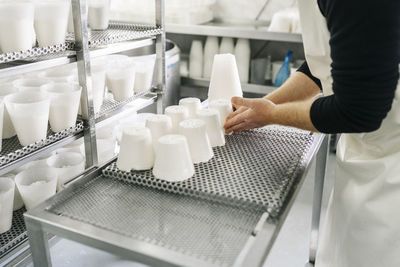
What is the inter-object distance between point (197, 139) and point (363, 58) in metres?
0.52

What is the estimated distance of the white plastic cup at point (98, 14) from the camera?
6.66 ft

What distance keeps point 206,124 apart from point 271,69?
2.54 metres

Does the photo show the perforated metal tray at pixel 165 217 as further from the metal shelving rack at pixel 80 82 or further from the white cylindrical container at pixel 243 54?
the white cylindrical container at pixel 243 54

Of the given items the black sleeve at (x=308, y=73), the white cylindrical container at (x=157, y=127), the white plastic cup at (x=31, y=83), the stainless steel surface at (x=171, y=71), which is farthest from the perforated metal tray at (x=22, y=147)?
the stainless steel surface at (x=171, y=71)

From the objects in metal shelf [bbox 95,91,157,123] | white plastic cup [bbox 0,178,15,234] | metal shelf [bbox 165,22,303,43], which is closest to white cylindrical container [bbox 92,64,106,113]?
metal shelf [bbox 95,91,157,123]

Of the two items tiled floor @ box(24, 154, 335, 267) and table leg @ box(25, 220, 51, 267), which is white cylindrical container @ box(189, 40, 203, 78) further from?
table leg @ box(25, 220, 51, 267)

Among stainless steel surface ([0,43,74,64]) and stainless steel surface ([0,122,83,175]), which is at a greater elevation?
stainless steel surface ([0,43,74,64])

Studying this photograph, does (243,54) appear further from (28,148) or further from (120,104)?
(28,148)

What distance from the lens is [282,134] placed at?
145 centimetres

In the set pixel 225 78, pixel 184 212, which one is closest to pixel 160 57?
pixel 225 78

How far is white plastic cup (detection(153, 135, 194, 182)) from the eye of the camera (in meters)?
1.06

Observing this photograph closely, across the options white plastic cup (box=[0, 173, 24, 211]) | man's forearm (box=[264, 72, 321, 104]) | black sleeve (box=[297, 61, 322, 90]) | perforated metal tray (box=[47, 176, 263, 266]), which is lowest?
white plastic cup (box=[0, 173, 24, 211])

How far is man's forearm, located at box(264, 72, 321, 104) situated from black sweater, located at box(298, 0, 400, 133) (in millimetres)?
466

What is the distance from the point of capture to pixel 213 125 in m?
1.28
